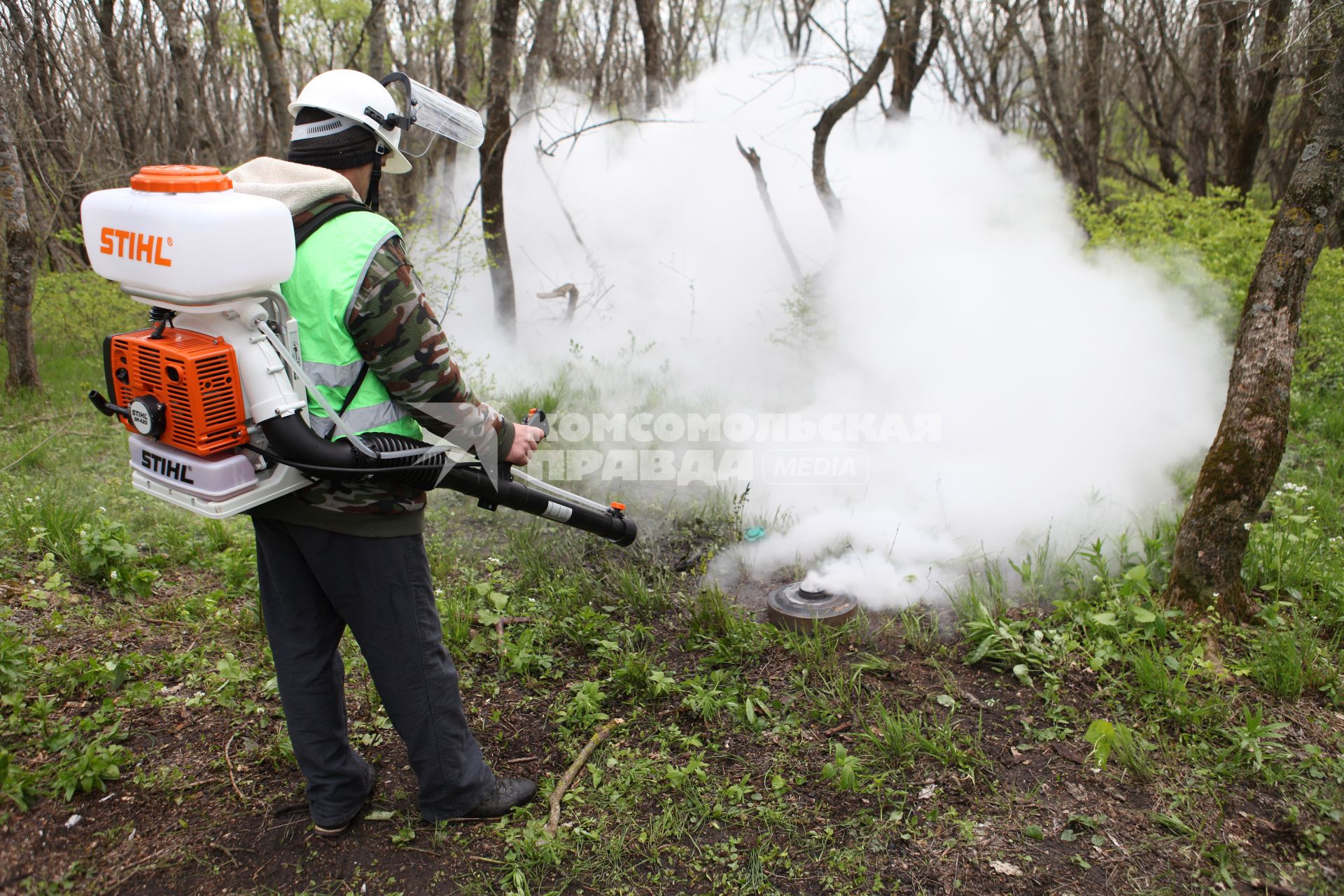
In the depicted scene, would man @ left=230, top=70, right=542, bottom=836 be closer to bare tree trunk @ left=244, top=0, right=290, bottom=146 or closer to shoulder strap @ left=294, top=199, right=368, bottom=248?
shoulder strap @ left=294, top=199, right=368, bottom=248

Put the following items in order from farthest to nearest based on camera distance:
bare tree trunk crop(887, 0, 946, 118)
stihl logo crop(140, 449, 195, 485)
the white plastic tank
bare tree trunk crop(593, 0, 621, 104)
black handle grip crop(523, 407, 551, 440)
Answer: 1. bare tree trunk crop(593, 0, 621, 104)
2. bare tree trunk crop(887, 0, 946, 118)
3. black handle grip crop(523, 407, 551, 440)
4. stihl logo crop(140, 449, 195, 485)
5. the white plastic tank

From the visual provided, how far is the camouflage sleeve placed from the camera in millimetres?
1939

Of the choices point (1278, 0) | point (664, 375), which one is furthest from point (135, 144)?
point (1278, 0)

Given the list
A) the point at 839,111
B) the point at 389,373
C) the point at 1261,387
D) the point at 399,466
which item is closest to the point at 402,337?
the point at 389,373

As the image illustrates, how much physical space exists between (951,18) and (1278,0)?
934 centimetres

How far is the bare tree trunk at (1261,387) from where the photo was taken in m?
2.96

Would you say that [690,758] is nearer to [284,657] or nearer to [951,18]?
[284,657]

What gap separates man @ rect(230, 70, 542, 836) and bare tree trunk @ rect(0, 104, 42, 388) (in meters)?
5.41

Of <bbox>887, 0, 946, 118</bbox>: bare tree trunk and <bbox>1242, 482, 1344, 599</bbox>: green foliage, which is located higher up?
<bbox>887, 0, 946, 118</bbox>: bare tree trunk

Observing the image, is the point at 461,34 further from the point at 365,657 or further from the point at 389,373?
the point at 365,657

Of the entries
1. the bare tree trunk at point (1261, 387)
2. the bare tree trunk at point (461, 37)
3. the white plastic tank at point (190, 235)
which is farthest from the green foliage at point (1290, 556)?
the bare tree trunk at point (461, 37)

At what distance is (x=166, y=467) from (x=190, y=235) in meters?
0.55

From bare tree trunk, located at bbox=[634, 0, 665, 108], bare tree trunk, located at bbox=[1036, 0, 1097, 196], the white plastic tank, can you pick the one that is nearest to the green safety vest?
the white plastic tank

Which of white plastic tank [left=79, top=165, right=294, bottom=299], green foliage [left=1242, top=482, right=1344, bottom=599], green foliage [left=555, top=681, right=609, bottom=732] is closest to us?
white plastic tank [left=79, top=165, right=294, bottom=299]
